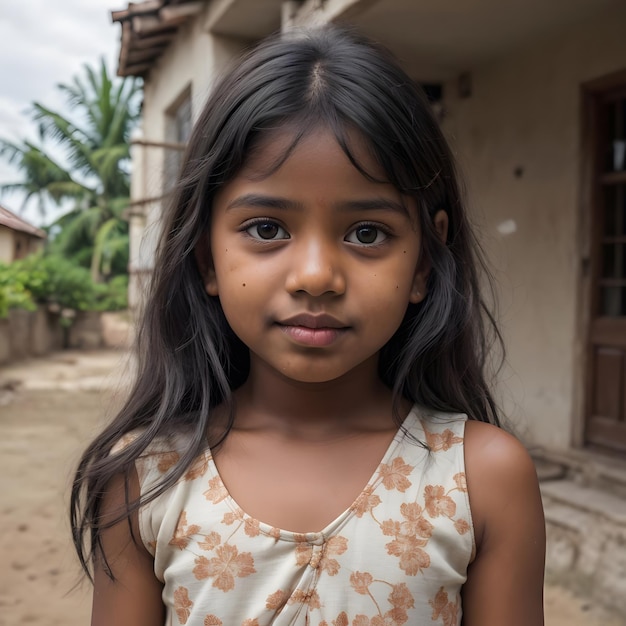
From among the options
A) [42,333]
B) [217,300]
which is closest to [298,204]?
[217,300]

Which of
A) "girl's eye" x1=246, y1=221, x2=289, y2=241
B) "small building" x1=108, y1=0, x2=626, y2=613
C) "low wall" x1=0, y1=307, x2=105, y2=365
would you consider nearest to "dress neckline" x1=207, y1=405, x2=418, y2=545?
"girl's eye" x1=246, y1=221, x2=289, y2=241

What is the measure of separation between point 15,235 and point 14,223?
10cm

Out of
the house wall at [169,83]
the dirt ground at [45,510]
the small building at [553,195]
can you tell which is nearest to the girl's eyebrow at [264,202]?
the dirt ground at [45,510]

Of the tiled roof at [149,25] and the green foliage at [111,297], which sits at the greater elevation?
the tiled roof at [149,25]

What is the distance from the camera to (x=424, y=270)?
1.16 metres

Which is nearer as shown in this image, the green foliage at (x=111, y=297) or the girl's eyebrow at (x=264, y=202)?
the girl's eyebrow at (x=264, y=202)

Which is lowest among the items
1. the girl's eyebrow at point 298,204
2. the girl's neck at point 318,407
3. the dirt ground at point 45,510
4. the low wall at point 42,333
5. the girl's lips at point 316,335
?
the dirt ground at point 45,510

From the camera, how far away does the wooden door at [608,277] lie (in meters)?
3.98

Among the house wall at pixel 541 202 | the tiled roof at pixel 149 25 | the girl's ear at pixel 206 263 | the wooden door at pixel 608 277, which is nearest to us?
the girl's ear at pixel 206 263

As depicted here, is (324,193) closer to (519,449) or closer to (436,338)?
(436,338)

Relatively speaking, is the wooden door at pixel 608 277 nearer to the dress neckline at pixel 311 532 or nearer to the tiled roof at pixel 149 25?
the dress neckline at pixel 311 532

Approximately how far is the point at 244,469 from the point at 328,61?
0.63m

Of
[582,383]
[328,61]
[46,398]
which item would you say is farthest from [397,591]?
[46,398]

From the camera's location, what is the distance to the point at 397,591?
3.31 feet
